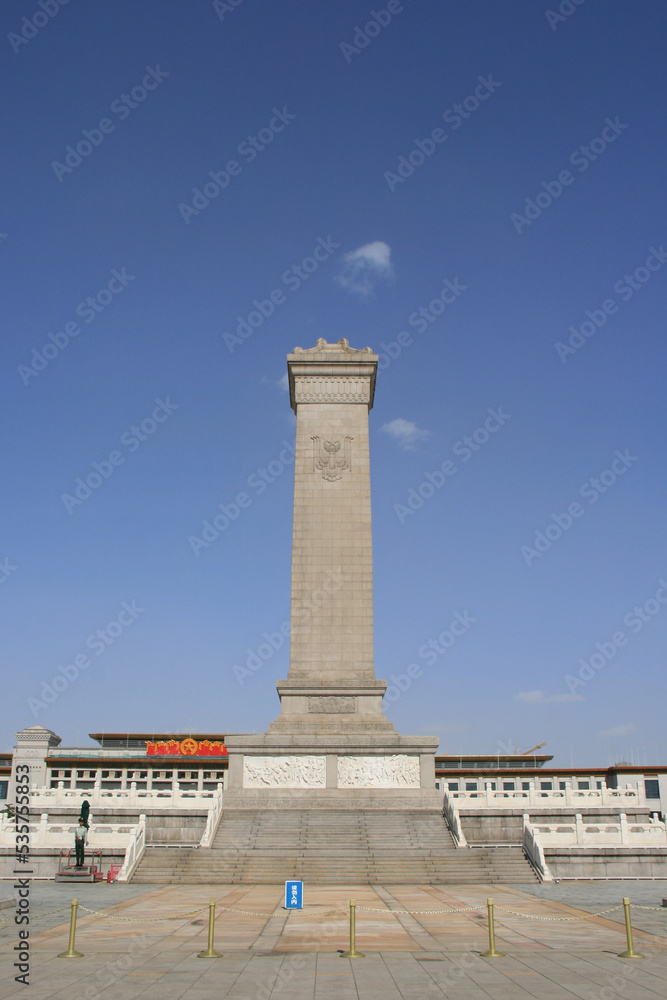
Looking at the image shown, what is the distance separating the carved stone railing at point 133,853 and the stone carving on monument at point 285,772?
258 inches

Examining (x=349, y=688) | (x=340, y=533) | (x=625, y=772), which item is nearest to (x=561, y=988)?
(x=349, y=688)

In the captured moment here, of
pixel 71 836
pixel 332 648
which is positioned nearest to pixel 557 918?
pixel 71 836

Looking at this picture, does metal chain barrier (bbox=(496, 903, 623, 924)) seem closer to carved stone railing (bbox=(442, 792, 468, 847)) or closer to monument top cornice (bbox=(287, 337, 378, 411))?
carved stone railing (bbox=(442, 792, 468, 847))

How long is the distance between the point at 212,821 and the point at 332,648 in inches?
391

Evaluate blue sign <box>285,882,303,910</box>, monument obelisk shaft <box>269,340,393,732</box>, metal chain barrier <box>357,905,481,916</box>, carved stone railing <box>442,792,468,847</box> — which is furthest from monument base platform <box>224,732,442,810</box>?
blue sign <box>285,882,303,910</box>

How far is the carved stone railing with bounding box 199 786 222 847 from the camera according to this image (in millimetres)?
23422

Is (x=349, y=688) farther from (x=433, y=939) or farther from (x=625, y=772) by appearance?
(x=625, y=772)

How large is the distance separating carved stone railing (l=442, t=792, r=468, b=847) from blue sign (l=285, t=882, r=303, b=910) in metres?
9.07

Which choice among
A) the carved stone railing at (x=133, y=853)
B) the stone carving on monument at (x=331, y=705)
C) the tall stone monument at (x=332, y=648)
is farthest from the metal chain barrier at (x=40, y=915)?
the stone carving on monument at (x=331, y=705)

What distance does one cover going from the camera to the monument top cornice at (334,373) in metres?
37.1

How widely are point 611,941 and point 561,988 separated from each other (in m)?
3.62

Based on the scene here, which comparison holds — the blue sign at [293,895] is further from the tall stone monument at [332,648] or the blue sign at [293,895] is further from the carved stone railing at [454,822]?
the tall stone monument at [332,648]

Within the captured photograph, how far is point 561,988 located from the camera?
9.74 meters

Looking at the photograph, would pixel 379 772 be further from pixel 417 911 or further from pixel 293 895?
pixel 293 895
